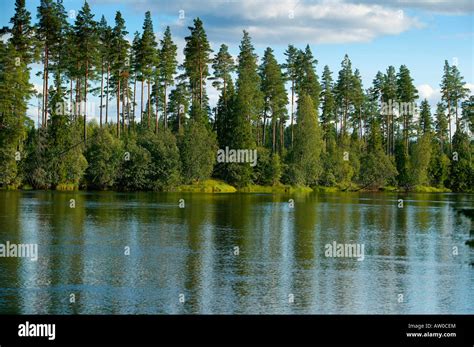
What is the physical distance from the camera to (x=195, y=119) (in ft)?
352

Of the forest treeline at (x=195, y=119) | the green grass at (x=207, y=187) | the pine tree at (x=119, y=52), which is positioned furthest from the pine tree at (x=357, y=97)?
the pine tree at (x=119, y=52)

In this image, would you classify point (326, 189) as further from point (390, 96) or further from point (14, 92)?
point (14, 92)

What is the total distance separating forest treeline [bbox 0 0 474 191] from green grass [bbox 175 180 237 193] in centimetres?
120

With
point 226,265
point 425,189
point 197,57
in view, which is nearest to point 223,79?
point 197,57

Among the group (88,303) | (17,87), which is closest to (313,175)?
(17,87)

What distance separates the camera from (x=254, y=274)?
30.4 meters

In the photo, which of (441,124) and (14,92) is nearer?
(14,92)

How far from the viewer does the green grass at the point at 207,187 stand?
102 meters

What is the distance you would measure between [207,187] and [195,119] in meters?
12.0

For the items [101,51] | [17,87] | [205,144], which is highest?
[101,51]

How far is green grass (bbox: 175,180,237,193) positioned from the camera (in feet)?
333

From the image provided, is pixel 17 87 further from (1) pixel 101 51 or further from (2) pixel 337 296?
(2) pixel 337 296
